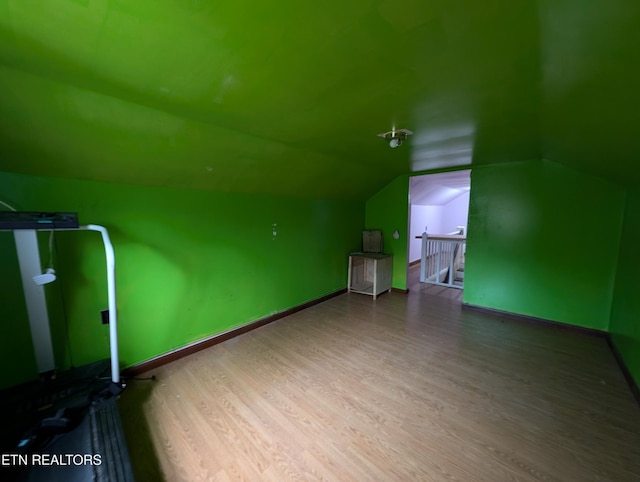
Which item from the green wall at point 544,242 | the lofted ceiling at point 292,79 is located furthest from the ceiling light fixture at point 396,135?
the green wall at point 544,242

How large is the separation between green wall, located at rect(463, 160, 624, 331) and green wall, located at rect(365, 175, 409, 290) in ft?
3.17

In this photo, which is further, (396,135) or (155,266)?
(155,266)

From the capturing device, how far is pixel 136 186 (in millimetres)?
2051

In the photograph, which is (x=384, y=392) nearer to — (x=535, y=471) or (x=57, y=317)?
(x=535, y=471)

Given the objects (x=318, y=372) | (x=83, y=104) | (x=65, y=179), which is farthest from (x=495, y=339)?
(x=65, y=179)

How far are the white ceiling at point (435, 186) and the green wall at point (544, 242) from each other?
75 centimetres

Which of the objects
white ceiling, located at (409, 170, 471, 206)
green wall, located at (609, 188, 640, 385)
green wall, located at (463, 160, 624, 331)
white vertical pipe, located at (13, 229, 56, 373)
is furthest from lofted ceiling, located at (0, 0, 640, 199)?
white ceiling, located at (409, 170, 471, 206)

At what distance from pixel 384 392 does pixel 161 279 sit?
2115 millimetres

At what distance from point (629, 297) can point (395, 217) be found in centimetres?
273

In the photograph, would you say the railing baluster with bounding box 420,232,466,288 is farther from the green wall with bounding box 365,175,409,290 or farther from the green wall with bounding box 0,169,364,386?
the green wall with bounding box 0,169,364,386

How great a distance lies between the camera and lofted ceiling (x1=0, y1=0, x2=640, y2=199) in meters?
0.82

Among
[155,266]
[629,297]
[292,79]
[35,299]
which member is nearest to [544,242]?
[629,297]

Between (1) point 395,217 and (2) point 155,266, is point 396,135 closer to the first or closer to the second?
(2) point 155,266

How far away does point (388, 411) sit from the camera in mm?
1770
